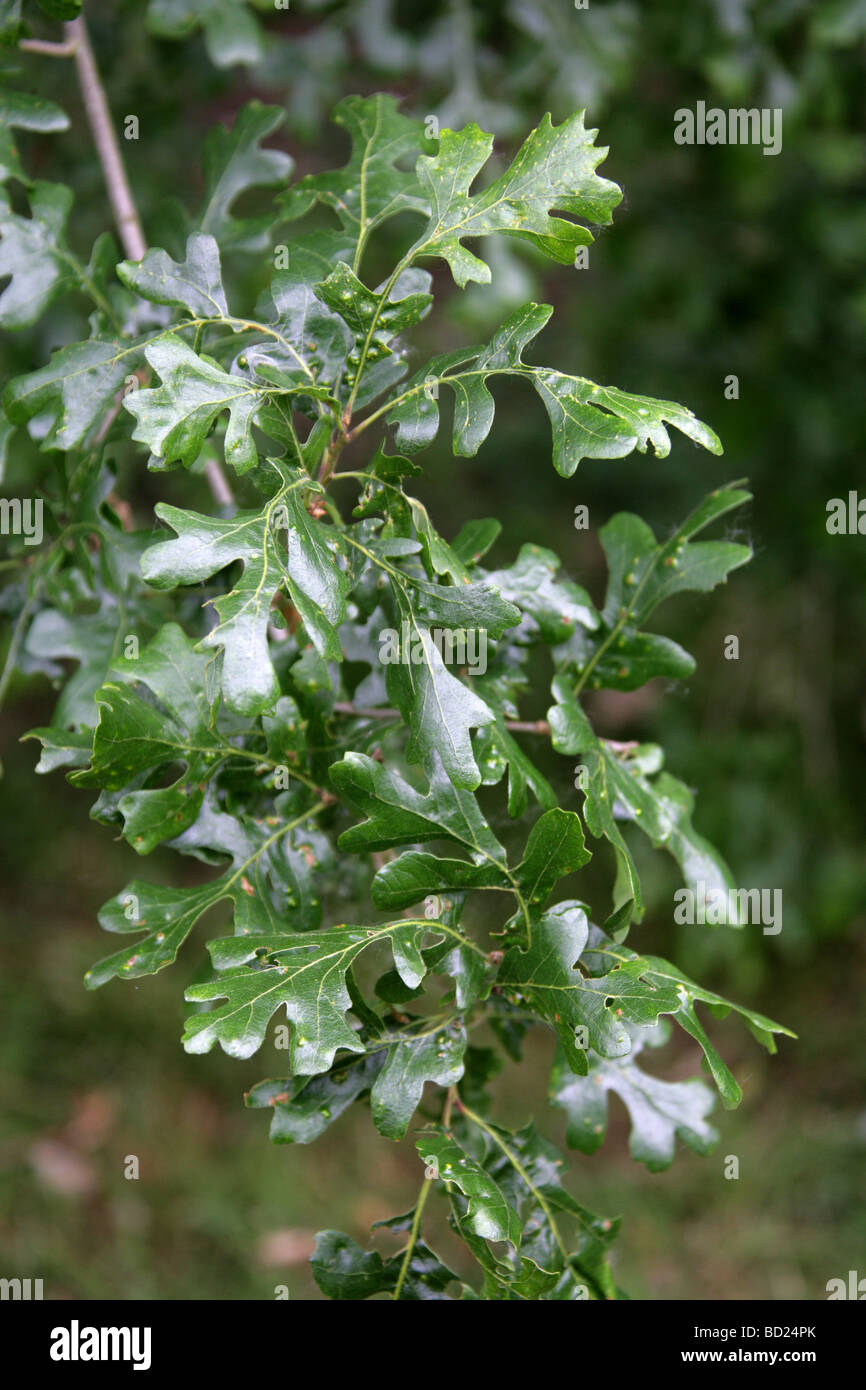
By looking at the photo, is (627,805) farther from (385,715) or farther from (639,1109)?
(639,1109)

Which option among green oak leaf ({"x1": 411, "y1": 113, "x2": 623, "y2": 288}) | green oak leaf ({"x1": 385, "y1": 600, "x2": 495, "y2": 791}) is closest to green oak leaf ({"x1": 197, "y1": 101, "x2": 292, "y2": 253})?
green oak leaf ({"x1": 411, "y1": 113, "x2": 623, "y2": 288})

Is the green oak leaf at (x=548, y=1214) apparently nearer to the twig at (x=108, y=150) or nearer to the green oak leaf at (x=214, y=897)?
the green oak leaf at (x=214, y=897)

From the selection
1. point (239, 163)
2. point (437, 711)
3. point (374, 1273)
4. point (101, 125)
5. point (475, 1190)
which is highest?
point (101, 125)

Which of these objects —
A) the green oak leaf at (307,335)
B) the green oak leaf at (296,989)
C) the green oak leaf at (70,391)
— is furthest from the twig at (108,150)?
the green oak leaf at (296,989)

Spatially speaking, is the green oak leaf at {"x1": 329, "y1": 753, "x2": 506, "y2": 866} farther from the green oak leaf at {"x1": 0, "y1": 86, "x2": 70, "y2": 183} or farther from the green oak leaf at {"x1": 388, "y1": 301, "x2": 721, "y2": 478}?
A: the green oak leaf at {"x1": 0, "y1": 86, "x2": 70, "y2": 183}

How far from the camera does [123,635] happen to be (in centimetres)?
134

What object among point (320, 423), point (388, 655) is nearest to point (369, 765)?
point (388, 655)

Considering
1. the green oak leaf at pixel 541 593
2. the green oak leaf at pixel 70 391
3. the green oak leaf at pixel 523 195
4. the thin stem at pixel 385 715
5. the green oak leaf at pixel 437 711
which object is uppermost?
the green oak leaf at pixel 523 195

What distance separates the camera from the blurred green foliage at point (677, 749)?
107 inches

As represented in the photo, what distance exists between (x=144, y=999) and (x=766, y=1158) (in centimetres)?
200

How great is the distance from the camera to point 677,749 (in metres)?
3.45

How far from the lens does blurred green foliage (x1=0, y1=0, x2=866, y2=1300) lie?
8.95 ft

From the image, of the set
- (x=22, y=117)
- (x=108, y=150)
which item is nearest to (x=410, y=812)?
(x=22, y=117)

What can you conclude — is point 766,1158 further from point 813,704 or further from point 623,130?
point 623,130
